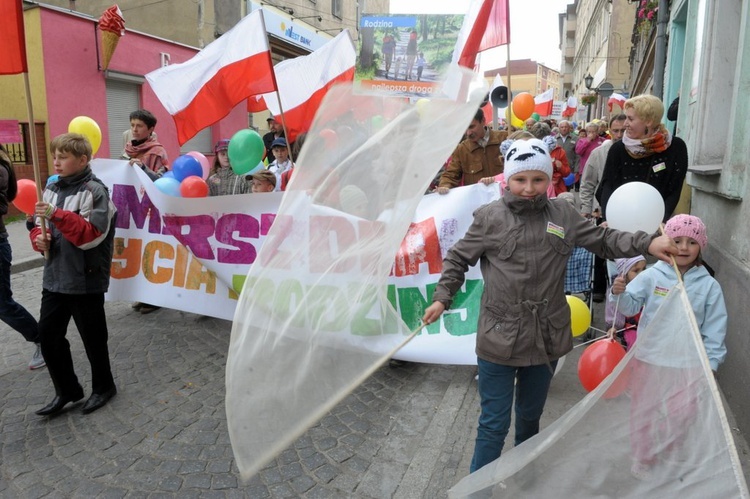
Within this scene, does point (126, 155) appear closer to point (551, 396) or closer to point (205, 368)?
point (205, 368)

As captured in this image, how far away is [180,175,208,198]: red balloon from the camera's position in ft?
16.9

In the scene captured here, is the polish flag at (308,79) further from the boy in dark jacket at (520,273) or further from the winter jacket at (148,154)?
the boy in dark jacket at (520,273)

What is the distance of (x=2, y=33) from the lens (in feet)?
12.9

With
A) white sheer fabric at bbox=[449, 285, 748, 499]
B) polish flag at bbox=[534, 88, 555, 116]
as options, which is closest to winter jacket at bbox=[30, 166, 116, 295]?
white sheer fabric at bbox=[449, 285, 748, 499]

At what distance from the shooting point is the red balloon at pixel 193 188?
5148mm

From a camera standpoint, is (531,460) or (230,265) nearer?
(531,460)

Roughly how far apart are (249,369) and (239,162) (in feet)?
13.1

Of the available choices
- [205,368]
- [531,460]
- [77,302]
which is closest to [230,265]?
[205,368]

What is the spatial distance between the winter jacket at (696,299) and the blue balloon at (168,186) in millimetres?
3687

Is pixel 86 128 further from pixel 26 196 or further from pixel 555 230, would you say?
pixel 555 230

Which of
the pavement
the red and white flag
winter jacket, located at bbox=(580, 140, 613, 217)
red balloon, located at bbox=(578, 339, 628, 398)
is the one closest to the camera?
the pavement

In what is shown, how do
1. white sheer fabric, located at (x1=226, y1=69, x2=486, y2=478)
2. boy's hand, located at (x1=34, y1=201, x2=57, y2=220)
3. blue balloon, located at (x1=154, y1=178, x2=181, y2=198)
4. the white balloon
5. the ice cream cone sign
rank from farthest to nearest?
the ice cream cone sign < blue balloon, located at (x1=154, y1=178, x2=181, y2=198) < boy's hand, located at (x1=34, y1=201, x2=57, y2=220) < the white balloon < white sheer fabric, located at (x1=226, y1=69, x2=486, y2=478)

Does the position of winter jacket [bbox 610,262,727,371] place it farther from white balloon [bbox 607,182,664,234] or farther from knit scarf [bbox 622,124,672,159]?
knit scarf [bbox 622,124,672,159]

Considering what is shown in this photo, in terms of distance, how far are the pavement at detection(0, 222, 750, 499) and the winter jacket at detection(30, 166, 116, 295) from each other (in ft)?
2.86
